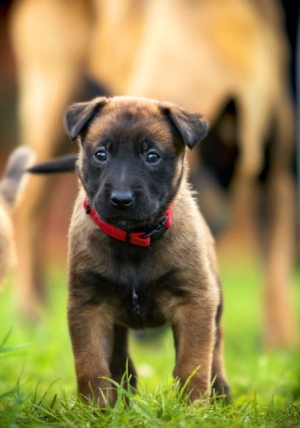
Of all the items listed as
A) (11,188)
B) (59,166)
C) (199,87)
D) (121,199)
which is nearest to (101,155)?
(121,199)

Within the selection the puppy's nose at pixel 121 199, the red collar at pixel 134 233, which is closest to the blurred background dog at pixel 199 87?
the red collar at pixel 134 233

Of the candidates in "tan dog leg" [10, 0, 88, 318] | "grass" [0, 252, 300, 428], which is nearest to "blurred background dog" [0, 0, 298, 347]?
"tan dog leg" [10, 0, 88, 318]

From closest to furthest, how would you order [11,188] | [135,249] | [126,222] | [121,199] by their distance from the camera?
[121,199]
[126,222]
[135,249]
[11,188]

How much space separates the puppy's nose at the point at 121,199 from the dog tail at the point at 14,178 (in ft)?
4.73

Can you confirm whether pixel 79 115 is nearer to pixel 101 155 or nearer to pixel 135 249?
pixel 101 155

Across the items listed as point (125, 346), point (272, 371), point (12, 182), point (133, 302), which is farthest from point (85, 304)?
point (272, 371)

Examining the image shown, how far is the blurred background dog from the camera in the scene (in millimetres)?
7039

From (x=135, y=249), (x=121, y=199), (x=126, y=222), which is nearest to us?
(x=121, y=199)

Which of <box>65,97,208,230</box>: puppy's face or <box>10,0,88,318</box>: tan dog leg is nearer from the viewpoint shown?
<box>65,97,208,230</box>: puppy's face

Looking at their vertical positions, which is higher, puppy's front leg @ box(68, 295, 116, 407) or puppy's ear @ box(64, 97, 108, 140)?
puppy's ear @ box(64, 97, 108, 140)

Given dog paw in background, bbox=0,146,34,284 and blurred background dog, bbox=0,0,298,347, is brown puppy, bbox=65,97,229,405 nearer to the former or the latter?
dog paw in background, bbox=0,146,34,284

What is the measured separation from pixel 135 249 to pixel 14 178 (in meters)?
1.39

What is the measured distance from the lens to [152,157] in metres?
3.58

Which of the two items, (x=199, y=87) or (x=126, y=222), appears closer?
(x=126, y=222)
